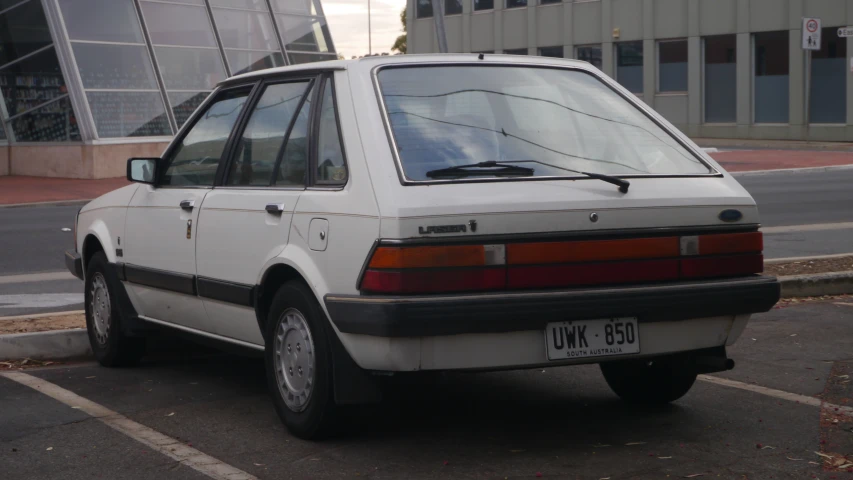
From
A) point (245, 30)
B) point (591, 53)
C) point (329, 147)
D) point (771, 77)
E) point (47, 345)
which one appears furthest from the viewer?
point (591, 53)

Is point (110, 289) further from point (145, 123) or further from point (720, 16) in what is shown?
point (720, 16)

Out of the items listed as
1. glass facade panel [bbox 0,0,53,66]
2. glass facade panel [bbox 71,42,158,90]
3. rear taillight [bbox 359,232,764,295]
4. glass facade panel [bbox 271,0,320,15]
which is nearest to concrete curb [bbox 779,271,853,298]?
rear taillight [bbox 359,232,764,295]

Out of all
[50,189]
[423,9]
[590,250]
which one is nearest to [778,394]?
[590,250]

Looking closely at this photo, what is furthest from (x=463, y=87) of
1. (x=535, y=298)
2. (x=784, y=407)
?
(x=784, y=407)

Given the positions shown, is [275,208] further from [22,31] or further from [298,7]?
[298,7]

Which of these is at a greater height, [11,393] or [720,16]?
[720,16]

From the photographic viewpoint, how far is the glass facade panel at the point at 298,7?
107ft

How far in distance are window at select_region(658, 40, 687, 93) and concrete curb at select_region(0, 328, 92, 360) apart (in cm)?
3846

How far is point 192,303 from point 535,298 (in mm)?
2199

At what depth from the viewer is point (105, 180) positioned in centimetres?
2644

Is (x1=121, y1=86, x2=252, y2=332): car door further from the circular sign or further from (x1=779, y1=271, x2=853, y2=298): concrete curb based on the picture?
the circular sign

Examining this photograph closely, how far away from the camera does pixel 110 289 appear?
23.1 ft

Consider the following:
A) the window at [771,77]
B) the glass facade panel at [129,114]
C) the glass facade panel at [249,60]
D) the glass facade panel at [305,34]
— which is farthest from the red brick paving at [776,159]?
the glass facade panel at [129,114]

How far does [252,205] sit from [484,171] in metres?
1.25
